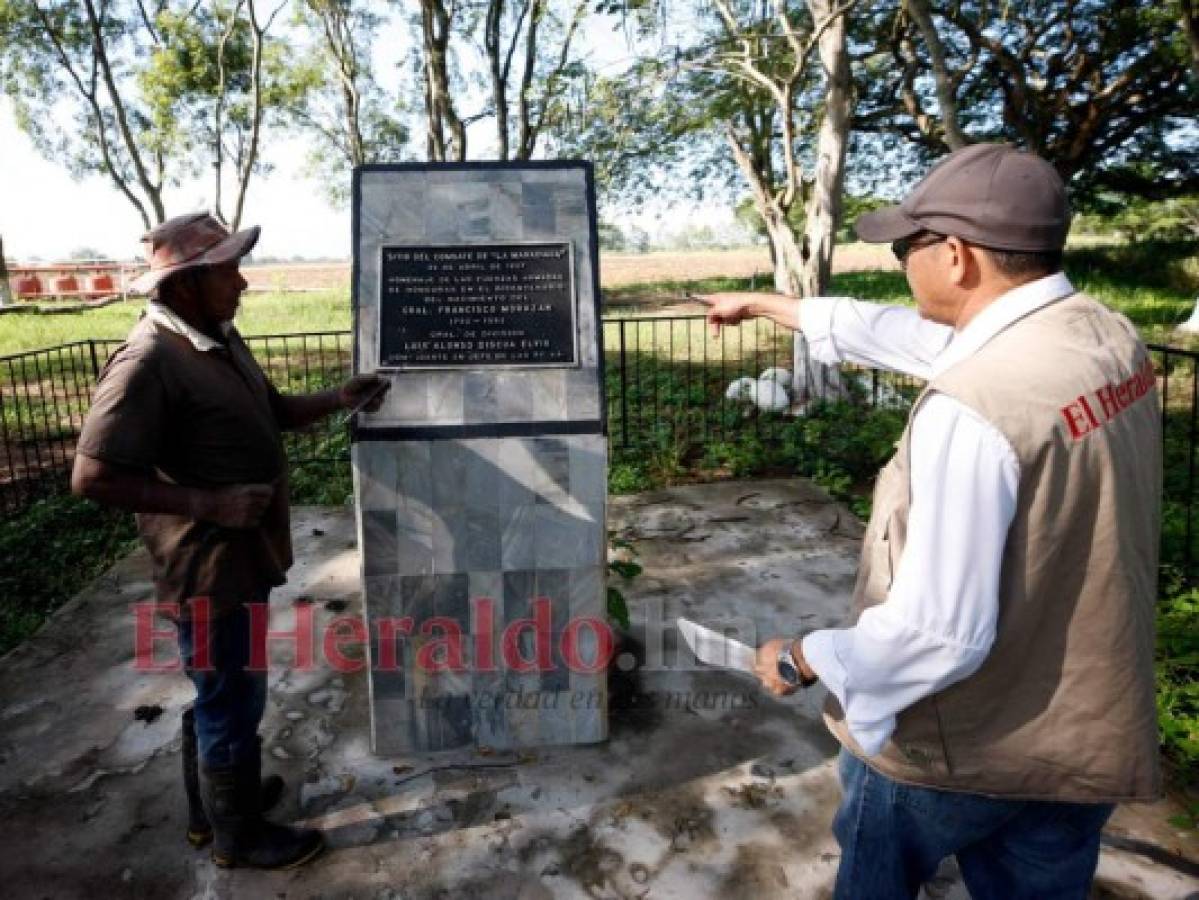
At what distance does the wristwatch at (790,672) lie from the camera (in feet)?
5.67

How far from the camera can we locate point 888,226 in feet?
5.47

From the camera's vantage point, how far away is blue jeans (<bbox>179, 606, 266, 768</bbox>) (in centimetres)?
267

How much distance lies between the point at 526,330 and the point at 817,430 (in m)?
5.55

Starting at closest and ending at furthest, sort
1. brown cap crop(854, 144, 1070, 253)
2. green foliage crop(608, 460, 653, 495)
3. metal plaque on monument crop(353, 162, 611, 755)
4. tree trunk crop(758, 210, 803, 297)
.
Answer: brown cap crop(854, 144, 1070, 253), metal plaque on monument crop(353, 162, 611, 755), green foliage crop(608, 460, 653, 495), tree trunk crop(758, 210, 803, 297)

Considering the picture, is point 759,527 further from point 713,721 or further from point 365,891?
point 365,891

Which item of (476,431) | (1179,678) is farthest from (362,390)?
(1179,678)

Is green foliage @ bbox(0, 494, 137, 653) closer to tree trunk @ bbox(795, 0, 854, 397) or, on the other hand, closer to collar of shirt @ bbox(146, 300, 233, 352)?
collar of shirt @ bbox(146, 300, 233, 352)

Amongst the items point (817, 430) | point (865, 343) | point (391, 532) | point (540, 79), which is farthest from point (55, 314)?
point (865, 343)

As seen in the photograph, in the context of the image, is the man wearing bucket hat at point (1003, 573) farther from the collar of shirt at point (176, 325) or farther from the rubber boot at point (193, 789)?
the rubber boot at point (193, 789)

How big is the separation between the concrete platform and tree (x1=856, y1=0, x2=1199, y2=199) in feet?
43.8

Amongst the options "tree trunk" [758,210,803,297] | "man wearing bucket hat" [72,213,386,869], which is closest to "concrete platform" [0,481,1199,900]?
"man wearing bucket hat" [72,213,386,869]

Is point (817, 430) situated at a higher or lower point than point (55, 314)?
lower

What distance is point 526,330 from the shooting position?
328cm

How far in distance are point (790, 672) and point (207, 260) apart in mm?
2028
